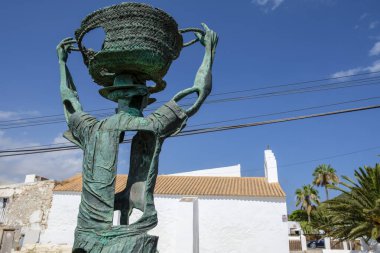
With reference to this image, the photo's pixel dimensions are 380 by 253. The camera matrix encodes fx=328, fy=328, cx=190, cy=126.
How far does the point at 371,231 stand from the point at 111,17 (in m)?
14.9

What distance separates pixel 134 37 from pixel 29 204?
21165mm

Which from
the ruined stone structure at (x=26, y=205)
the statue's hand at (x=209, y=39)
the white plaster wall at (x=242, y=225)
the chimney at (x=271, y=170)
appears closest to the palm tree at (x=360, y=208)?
the white plaster wall at (x=242, y=225)

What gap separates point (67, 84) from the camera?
10.5 ft

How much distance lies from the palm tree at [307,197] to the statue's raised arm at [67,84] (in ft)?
118

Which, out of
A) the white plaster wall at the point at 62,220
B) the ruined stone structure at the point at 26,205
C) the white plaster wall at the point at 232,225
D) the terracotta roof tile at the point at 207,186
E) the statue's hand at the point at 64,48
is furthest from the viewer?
the ruined stone structure at the point at 26,205

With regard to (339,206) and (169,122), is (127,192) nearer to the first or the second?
(169,122)

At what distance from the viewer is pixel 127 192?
2.76m

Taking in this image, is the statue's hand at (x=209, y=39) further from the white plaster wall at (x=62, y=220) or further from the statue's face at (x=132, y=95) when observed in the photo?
the white plaster wall at (x=62, y=220)

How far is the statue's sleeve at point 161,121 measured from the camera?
8.80 feet

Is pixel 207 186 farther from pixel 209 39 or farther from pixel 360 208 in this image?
pixel 209 39

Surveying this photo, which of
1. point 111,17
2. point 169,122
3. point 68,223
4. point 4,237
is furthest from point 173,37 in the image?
point 68,223

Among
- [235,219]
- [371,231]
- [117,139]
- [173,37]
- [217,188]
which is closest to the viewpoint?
[117,139]

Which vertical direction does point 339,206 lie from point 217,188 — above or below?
below

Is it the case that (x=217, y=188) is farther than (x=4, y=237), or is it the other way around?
(x=217, y=188)
